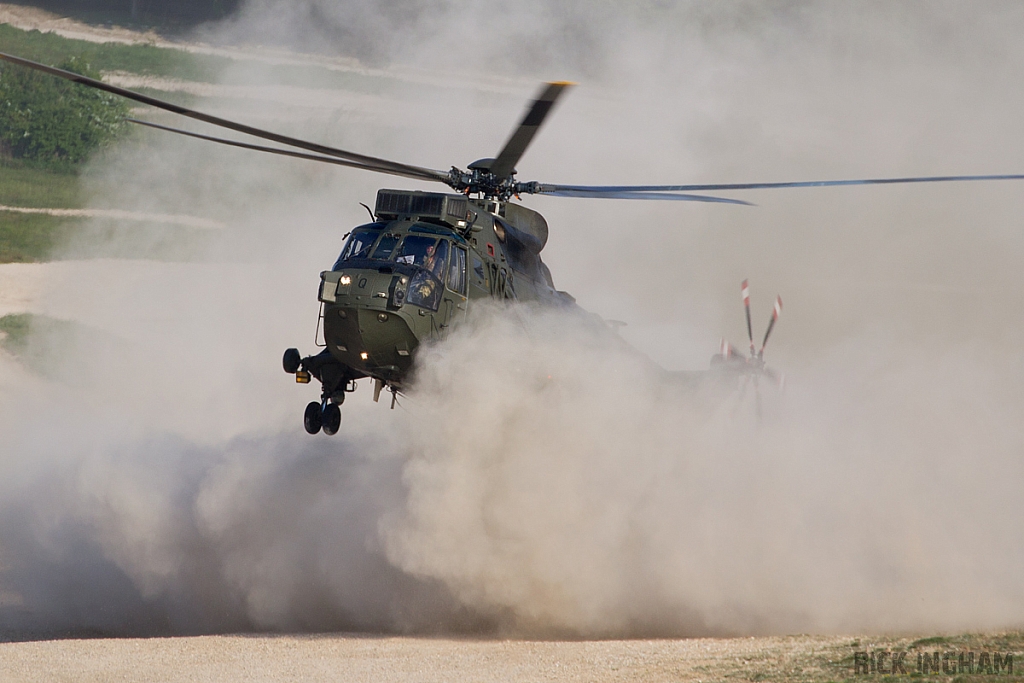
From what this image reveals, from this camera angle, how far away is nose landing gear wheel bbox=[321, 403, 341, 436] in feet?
43.1

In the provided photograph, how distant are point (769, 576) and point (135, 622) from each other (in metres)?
8.74

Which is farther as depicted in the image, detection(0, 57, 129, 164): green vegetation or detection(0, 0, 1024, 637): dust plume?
detection(0, 57, 129, 164): green vegetation

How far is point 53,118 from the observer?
38719mm

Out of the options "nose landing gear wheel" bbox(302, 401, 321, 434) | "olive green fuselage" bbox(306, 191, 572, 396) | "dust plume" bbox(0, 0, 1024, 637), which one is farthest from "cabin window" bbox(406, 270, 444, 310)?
"nose landing gear wheel" bbox(302, 401, 321, 434)

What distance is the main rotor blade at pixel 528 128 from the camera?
11320 mm

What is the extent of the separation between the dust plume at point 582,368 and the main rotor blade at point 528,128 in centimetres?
200

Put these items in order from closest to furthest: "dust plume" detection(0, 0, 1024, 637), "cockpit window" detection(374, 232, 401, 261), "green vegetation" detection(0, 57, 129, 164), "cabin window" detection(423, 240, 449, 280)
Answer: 1. "cockpit window" detection(374, 232, 401, 261)
2. "cabin window" detection(423, 240, 449, 280)
3. "dust plume" detection(0, 0, 1024, 637)
4. "green vegetation" detection(0, 57, 129, 164)

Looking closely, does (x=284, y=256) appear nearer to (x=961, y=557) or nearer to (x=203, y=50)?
(x=203, y=50)

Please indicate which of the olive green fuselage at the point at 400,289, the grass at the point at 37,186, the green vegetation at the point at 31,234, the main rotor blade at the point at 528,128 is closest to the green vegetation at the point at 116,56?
the grass at the point at 37,186

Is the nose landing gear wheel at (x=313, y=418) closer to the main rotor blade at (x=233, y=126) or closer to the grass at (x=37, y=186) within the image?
the main rotor blade at (x=233, y=126)

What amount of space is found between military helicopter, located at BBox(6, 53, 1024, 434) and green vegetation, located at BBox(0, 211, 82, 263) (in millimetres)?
23225

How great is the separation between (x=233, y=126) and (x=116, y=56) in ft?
113

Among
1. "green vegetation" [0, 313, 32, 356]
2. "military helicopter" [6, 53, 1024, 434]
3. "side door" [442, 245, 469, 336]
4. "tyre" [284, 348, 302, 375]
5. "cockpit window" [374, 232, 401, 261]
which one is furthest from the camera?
"green vegetation" [0, 313, 32, 356]

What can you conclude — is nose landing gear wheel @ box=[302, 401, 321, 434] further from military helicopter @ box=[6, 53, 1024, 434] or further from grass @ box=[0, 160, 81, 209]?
grass @ box=[0, 160, 81, 209]
